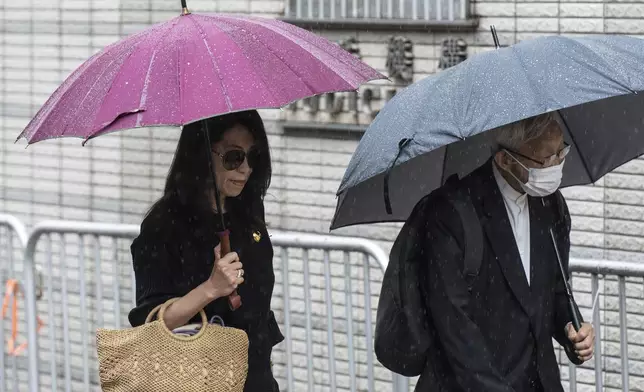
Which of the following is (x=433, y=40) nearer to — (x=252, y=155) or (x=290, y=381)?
(x=290, y=381)

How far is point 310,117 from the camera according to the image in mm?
8234

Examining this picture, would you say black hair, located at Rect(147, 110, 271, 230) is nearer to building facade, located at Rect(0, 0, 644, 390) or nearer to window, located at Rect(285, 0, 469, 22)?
building facade, located at Rect(0, 0, 644, 390)

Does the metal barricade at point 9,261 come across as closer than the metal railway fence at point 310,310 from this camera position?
No

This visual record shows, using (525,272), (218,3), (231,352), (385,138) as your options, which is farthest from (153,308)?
(218,3)

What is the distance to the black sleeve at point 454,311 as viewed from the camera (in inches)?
152

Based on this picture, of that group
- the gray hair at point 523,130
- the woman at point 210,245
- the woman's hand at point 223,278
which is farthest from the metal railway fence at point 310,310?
the woman's hand at point 223,278

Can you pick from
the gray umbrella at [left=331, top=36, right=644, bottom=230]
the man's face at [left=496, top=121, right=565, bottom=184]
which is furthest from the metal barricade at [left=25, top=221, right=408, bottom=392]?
the man's face at [left=496, top=121, right=565, bottom=184]

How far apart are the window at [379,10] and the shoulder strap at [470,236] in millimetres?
3595

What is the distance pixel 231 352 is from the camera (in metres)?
4.00

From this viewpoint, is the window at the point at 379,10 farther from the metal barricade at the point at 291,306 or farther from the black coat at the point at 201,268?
the black coat at the point at 201,268

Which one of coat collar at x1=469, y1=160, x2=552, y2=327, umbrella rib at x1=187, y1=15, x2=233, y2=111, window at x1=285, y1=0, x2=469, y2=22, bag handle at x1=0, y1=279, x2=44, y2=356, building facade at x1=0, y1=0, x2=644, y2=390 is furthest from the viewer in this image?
window at x1=285, y1=0, x2=469, y2=22

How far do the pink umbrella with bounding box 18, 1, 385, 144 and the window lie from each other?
339 centimetres

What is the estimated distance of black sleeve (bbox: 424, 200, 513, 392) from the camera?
3.85 m

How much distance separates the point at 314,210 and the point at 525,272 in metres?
4.34
